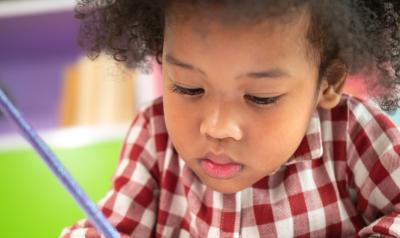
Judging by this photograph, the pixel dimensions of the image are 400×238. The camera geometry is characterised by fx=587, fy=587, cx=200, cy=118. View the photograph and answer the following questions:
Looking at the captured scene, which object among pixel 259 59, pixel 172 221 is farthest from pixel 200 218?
pixel 259 59

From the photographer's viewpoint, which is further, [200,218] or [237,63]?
[200,218]

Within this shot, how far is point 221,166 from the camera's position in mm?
665

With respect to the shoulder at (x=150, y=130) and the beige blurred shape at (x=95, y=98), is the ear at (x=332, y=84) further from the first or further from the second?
the beige blurred shape at (x=95, y=98)

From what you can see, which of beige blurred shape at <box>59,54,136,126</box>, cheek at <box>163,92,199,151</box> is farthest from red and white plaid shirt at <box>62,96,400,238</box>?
beige blurred shape at <box>59,54,136,126</box>

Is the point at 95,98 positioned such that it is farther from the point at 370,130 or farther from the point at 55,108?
the point at 370,130

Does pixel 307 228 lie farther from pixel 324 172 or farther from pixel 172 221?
pixel 172 221

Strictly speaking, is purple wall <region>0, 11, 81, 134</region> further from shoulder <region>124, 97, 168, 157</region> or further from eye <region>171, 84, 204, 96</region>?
eye <region>171, 84, 204, 96</region>

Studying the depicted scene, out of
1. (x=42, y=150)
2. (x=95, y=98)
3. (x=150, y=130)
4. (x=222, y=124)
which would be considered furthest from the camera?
(x=95, y=98)

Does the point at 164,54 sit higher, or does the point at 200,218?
the point at 164,54

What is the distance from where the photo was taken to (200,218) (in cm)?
78

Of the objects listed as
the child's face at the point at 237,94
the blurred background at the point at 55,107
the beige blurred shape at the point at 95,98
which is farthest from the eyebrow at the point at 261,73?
the beige blurred shape at the point at 95,98

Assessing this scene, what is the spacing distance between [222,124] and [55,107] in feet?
3.77

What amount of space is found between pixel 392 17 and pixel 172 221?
1.30 feet

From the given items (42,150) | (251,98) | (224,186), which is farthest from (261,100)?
(42,150)
